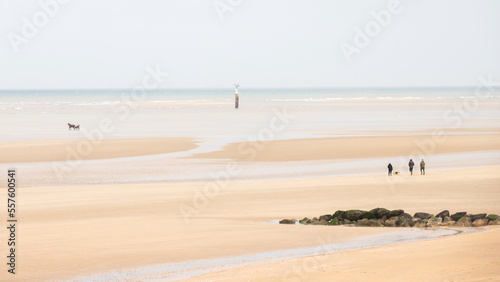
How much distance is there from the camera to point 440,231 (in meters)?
18.5

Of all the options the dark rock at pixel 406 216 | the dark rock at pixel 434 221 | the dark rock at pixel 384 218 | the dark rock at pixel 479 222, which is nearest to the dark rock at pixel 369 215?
the dark rock at pixel 384 218

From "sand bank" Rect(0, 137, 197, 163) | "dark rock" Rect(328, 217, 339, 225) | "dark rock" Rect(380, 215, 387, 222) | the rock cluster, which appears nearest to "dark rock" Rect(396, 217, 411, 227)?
the rock cluster

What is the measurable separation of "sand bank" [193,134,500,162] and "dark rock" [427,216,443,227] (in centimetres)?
1838

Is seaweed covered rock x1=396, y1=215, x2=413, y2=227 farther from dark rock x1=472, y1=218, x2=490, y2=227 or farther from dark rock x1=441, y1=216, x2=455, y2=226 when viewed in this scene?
dark rock x1=472, y1=218, x2=490, y2=227

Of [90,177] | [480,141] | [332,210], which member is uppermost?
[480,141]

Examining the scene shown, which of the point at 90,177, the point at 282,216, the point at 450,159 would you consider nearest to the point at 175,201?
the point at 282,216

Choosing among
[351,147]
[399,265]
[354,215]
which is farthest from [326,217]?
[351,147]

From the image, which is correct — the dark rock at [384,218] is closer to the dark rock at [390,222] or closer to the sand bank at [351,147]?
the dark rock at [390,222]

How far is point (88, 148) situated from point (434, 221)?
30241 mm

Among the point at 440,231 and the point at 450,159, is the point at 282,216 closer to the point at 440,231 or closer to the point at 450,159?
the point at 440,231

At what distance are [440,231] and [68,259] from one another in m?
9.86

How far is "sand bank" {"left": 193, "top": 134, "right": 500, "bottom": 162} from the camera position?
39656 millimetres

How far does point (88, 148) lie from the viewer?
147 feet

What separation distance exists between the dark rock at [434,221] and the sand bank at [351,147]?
1838 centimetres
